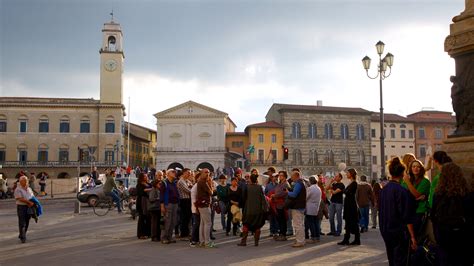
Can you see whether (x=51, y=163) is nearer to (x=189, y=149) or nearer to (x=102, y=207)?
(x=189, y=149)

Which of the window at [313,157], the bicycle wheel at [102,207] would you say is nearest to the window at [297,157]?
the window at [313,157]

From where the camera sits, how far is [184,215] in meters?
12.2

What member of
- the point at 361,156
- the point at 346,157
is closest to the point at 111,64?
the point at 346,157

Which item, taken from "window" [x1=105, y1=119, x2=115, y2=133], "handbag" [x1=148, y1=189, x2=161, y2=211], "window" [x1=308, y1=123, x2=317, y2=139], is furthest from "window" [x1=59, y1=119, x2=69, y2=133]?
"handbag" [x1=148, y1=189, x2=161, y2=211]

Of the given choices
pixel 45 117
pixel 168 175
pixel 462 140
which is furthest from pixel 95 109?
pixel 462 140

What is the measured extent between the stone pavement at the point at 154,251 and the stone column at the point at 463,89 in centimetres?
238

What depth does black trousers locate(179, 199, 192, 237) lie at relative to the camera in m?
12.0

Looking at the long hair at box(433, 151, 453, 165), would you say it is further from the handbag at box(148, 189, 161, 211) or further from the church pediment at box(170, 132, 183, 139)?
the church pediment at box(170, 132, 183, 139)

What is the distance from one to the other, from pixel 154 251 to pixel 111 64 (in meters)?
64.3

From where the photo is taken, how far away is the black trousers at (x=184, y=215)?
12008 millimetres

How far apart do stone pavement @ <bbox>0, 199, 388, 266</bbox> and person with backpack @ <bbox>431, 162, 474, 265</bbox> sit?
3.15 m

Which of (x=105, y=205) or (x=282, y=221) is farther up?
(x=282, y=221)

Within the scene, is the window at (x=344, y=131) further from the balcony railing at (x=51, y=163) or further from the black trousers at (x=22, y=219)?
the black trousers at (x=22, y=219)

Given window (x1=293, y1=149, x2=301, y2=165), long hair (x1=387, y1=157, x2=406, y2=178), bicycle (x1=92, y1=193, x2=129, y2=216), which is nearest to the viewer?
long hair (x1=387, y1=157, x2=406, y2=178)
